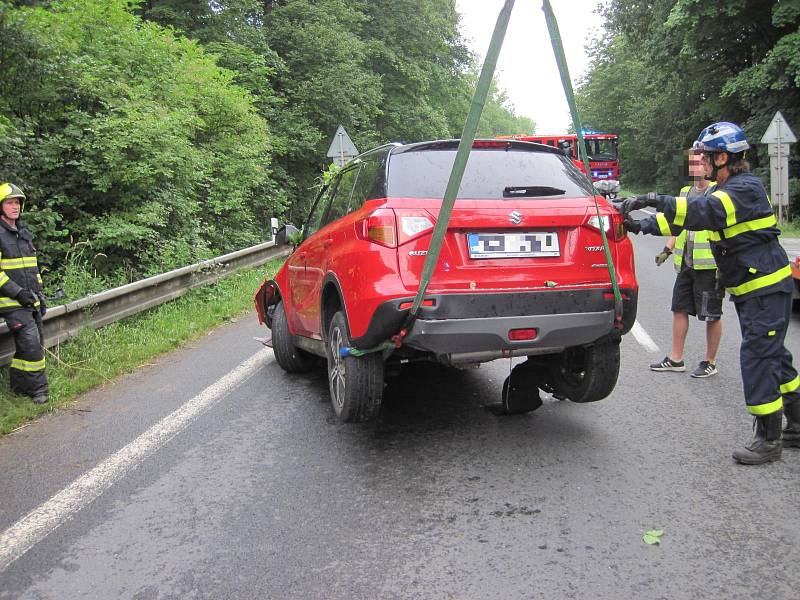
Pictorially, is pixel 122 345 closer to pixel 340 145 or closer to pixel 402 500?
pixel 402 500

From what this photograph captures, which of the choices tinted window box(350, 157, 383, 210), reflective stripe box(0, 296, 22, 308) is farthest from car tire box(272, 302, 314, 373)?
reflective stripe box(0, 296, 22, 308)

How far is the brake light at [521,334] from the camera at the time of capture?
377 cm

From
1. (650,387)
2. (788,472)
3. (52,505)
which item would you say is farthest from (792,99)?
(52,505)

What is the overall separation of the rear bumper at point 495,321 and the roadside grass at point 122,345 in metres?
3.05

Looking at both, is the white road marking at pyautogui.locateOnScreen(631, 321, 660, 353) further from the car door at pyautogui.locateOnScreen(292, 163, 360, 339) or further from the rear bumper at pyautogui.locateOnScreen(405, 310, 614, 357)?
the car door at pyautogui.locateOnScreen(292, 163, 360, 339)

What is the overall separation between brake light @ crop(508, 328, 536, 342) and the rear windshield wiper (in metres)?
A: 0.77

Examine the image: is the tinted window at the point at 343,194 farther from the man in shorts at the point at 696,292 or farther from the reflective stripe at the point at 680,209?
the man in shorts at the point at 696,292

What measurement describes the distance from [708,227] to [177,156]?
8.97m

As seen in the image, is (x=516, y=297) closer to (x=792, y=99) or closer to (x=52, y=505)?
(x=52, y=505)

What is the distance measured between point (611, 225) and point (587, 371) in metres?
0.90

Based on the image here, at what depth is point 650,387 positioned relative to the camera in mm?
5391

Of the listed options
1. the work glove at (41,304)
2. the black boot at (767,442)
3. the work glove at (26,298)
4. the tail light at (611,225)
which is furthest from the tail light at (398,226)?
the work glove at (41,304)

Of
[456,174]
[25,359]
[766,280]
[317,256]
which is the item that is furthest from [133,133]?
[766,280]

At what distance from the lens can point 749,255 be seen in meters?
3.85
